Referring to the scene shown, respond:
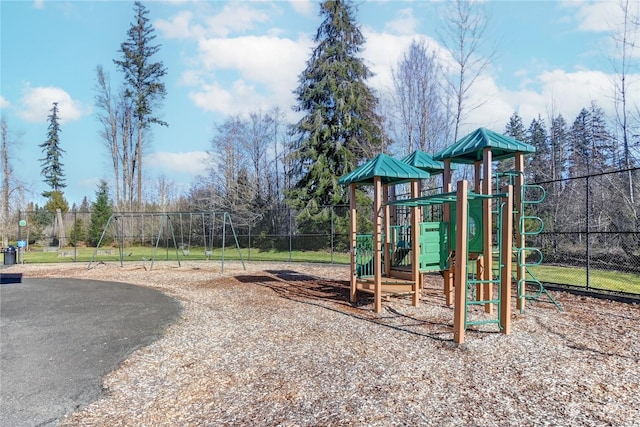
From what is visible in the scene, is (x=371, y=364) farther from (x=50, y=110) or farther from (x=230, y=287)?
(x=50, y=110)

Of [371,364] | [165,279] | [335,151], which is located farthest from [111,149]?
[371,364]

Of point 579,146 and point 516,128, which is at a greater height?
point 516,128

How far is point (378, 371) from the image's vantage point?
4051mm

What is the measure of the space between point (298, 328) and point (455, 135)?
11643mm

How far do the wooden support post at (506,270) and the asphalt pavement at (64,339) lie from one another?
4.84m

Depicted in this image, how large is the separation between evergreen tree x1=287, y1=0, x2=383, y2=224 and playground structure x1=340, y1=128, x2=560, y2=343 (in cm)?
1283

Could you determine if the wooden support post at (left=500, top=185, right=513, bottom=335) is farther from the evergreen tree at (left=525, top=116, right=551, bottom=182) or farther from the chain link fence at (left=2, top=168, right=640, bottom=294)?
the evergreen tree at (left=525, top=116, right=551, bottom=182)

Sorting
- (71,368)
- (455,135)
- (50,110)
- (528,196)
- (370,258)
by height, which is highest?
(50,110)

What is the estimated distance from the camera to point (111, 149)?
1245 inches

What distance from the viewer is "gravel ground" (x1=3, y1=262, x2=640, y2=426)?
3.13 meters

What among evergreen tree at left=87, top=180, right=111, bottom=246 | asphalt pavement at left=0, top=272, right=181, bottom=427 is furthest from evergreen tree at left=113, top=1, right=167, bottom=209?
asphalt pavement at left=0, top=272, right=181, bottom=427

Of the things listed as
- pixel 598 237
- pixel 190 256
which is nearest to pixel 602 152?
pixel 598 237

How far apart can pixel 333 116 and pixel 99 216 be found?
20.6m

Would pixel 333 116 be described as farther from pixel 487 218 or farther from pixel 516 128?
pixel 516 128
